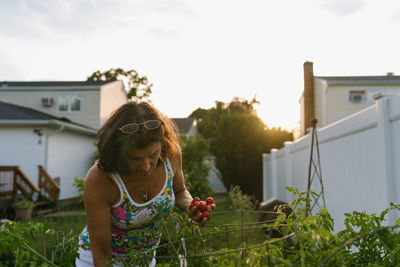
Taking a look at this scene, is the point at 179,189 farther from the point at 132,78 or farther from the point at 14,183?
the point at 132,78

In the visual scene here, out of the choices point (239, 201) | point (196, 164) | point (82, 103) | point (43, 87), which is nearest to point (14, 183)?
point (196, 164)

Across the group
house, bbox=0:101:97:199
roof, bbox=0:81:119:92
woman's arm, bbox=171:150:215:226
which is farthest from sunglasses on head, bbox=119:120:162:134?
roof, bbox=0:81:119:92

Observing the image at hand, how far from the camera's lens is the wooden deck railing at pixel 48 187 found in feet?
36.7

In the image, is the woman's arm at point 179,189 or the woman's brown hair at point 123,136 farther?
the woman's arm at point 179,189

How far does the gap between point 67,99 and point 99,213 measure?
19171mm

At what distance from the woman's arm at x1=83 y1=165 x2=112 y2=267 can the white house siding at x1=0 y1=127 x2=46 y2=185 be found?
499 inches

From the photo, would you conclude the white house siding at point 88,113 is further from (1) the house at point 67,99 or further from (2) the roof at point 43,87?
(2) the roof at point 43,87

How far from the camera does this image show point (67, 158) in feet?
48.3

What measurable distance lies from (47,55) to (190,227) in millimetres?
14064

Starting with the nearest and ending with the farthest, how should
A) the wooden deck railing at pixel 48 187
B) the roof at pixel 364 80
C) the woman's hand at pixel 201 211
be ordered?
1. the woman's hand at pixel 201 211
2. the wooden deck railing at pixel 48 187
3. the roof at pixel 364 80

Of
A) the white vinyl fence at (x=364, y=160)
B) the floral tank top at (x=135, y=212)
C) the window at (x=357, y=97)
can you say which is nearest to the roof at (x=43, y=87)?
the window at (x=357, y=97)

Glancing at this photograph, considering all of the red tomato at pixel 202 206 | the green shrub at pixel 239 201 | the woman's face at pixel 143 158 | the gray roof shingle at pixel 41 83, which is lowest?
the green shrub at pixel 239 201

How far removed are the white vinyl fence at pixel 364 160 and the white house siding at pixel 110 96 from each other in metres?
16.1

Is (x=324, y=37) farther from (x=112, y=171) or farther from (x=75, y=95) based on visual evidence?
(x=75, y=95)
